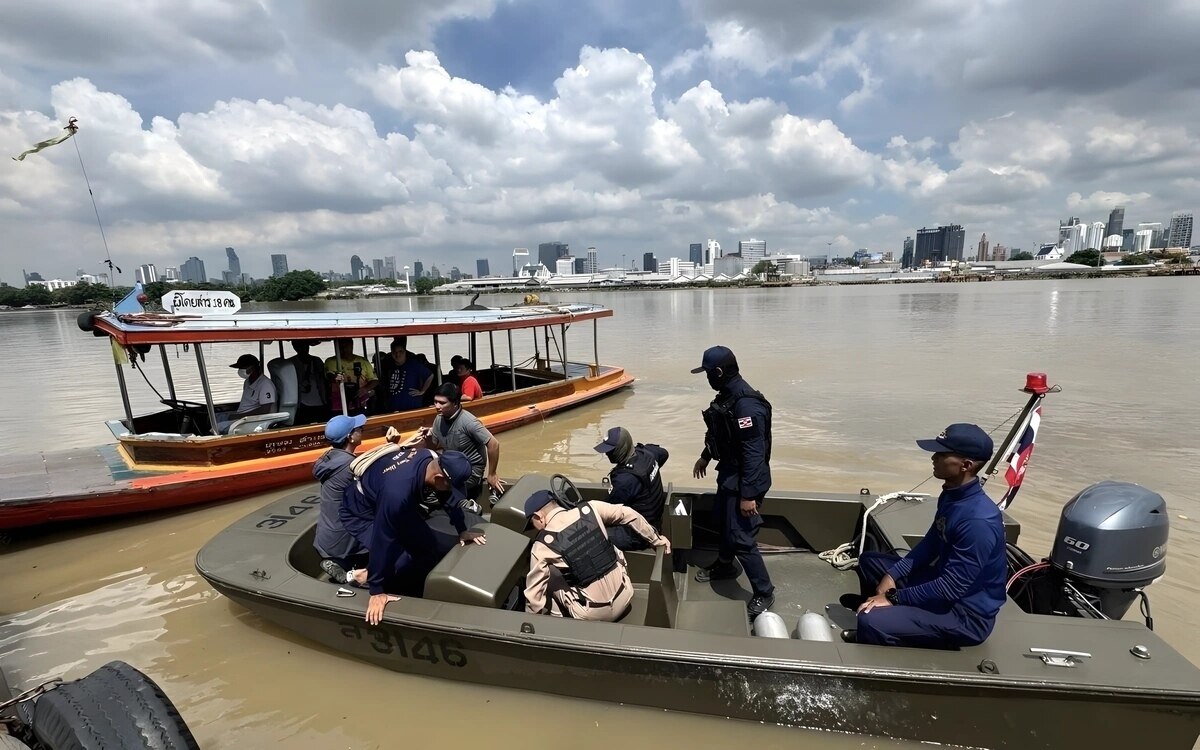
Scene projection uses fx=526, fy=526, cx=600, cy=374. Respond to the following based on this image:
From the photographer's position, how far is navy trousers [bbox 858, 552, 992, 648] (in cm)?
249

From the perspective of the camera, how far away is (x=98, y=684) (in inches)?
99.4

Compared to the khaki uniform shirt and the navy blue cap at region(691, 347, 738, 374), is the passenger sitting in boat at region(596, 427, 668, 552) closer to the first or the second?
the khaki uniform shirt

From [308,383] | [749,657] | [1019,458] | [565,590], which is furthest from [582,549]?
[308,383]

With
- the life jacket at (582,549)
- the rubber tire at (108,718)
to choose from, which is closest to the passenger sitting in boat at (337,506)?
the rubber tire at (108,718)

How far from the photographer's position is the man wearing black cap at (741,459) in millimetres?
3594

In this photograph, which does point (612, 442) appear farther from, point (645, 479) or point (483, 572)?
point (483, 572)

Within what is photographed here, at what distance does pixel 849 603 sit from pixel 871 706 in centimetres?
126

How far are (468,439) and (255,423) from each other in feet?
12.4

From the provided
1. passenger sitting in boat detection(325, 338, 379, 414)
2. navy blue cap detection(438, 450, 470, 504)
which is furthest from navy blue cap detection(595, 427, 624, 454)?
passenger sitting in boat detection(325, 338, 379, 414)

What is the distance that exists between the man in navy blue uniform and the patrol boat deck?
0.38 feet

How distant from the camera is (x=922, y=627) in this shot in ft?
8.48

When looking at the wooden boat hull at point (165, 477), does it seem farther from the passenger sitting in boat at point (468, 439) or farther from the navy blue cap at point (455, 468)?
the navy blue cap at point (455, 468)

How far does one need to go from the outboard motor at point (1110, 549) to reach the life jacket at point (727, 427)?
1.67 metres

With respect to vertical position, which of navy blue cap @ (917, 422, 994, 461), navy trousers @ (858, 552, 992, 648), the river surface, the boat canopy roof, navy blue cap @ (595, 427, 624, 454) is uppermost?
the boat canopy roof
